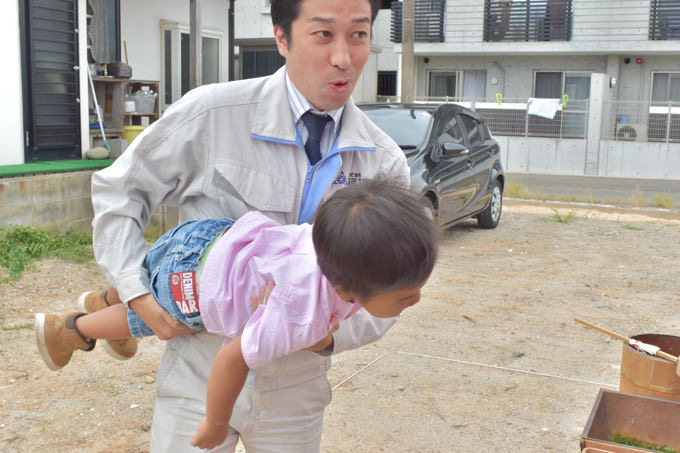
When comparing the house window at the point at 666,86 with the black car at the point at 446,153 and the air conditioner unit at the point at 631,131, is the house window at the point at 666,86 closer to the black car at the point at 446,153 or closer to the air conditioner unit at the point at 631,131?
the air conditioner unit at the point at 631,131

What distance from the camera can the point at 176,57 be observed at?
45.2ft

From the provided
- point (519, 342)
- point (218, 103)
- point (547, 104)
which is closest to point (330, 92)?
point (218, 103)

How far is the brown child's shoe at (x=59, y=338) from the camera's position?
2518 mm

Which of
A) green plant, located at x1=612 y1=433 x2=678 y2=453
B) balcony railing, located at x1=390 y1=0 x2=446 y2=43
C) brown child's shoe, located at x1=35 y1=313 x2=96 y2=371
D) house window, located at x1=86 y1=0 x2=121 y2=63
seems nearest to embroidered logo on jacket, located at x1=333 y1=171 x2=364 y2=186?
brown child's shoe, located at x1=35 y1=313 x2=96 y2=371

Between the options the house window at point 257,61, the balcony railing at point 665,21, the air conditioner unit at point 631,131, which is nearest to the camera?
the air conditioner unit at point 631,131

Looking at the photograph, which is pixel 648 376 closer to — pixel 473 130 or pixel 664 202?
pixel 473 130

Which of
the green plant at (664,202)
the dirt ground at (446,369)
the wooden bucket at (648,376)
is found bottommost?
the dirt ground at (446,369)

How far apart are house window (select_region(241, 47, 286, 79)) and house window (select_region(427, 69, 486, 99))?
16.9ft

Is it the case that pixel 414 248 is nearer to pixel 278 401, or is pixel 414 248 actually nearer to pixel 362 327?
pixel 362 327

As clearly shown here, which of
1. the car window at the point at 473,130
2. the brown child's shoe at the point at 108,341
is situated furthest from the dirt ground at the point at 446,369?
the car window at the point at 473,130

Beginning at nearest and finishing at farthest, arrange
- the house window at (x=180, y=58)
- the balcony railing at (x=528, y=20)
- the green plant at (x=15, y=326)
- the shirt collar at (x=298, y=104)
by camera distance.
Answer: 1. the shirt collar at (x=298, y=104)
2. the green plant at (x=15, y=326)
3. the house window at (x=180, y=58)
4. the balcony railing at (x=528, y=20)

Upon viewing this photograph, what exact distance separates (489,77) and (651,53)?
4.76 meters

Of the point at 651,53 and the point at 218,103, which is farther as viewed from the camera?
the point at 651,53

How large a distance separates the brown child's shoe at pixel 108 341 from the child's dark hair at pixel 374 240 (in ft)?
4.44
